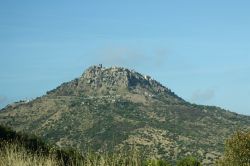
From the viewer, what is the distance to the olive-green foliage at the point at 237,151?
144 ft

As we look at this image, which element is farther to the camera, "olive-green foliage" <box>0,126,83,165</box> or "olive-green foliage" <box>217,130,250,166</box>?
"olive-green foliage" <box>217,130,250,166</box>

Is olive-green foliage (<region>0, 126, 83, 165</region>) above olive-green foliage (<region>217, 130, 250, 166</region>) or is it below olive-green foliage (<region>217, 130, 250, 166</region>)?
below

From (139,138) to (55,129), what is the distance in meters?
33.6

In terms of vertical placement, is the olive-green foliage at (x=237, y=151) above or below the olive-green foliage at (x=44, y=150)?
above

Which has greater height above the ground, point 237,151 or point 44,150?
point 237,151

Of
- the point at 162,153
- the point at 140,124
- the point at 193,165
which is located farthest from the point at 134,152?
the point at 140,124

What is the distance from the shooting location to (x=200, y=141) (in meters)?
163

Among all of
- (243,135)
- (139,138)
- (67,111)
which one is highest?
(67,111)

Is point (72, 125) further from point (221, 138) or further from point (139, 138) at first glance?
point (221, 138)

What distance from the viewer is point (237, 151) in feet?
147

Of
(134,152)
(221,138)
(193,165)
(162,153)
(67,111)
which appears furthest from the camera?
(67,111)

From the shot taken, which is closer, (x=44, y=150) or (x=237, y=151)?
(x=44, y=150)

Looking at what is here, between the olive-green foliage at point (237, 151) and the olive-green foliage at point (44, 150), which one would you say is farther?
the olive-green foliage at point (237, 151)

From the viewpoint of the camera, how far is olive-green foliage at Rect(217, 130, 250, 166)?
44.0 m
